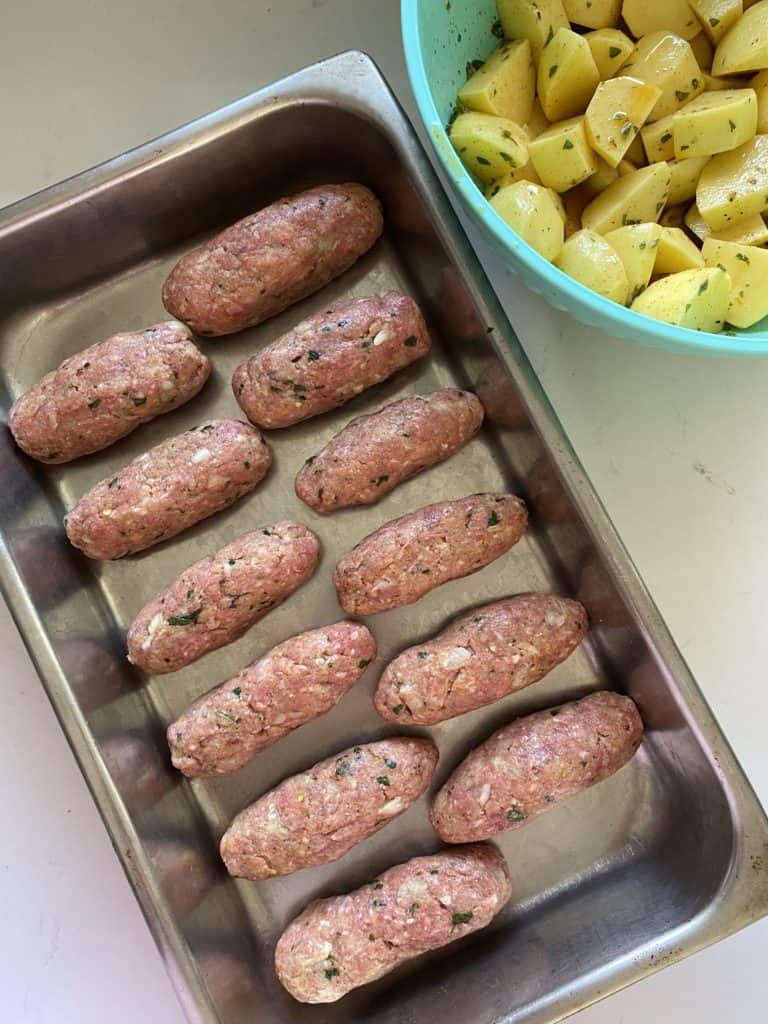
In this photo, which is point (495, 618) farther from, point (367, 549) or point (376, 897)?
point (376, 897)

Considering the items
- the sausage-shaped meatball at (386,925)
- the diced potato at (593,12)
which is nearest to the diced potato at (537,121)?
the diced potato at (593,12)

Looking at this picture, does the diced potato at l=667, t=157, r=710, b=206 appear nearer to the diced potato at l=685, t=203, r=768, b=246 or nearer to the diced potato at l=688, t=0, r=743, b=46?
the diced potato at l=685, t=203, r=768, b=246

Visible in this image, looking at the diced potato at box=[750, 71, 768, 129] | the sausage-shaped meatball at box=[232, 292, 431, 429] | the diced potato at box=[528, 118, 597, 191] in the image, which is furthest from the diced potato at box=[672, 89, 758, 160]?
the sausage-shaped meatball at box=[232, 292, 431, 429]

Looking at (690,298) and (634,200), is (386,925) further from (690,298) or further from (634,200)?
(634,200)

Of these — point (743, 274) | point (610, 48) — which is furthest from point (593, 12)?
point (743, 274)

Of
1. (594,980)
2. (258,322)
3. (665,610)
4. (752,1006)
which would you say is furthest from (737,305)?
(752,1006)
